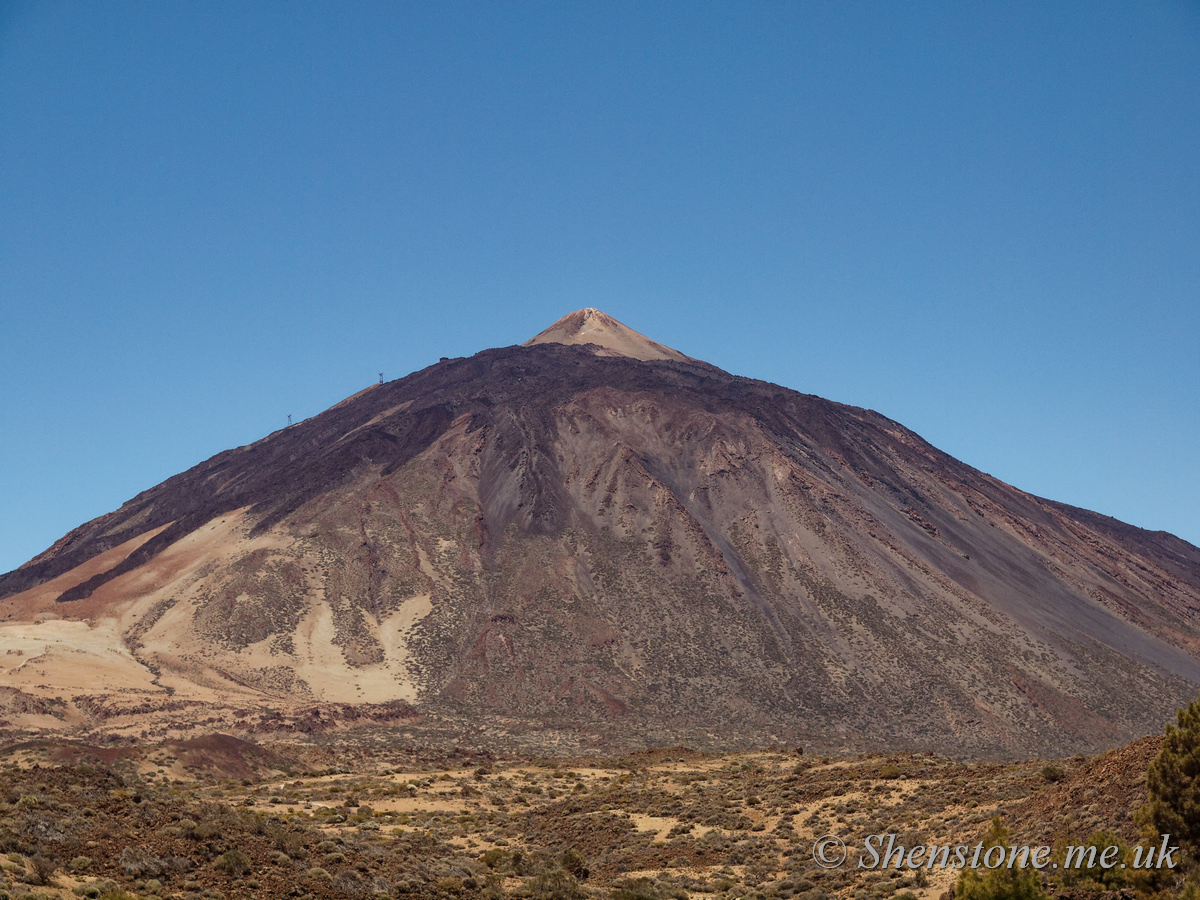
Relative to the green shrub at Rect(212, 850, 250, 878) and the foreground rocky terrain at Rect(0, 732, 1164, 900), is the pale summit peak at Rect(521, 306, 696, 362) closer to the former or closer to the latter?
the foreground rocky terrain at Rect(0, 732, 1164, 900)

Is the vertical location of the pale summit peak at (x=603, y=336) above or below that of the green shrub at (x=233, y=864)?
above

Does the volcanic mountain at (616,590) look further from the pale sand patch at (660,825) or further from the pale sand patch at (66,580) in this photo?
the pale sand patch at (660,825)

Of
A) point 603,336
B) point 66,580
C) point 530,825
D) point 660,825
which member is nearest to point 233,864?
point 530,825

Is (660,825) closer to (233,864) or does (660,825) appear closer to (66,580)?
(233,864)

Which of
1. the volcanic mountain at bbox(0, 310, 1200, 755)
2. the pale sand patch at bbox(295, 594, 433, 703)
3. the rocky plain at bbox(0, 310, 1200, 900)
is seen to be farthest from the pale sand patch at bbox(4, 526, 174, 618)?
the pale sand patch at bbox(295, 594, 433, 703)

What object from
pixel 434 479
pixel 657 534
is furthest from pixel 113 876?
pixel 434 479

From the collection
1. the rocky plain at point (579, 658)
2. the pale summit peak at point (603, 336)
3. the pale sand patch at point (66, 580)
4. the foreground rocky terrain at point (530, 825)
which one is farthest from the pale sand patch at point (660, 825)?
the pale summit peak at point (603, 336)
